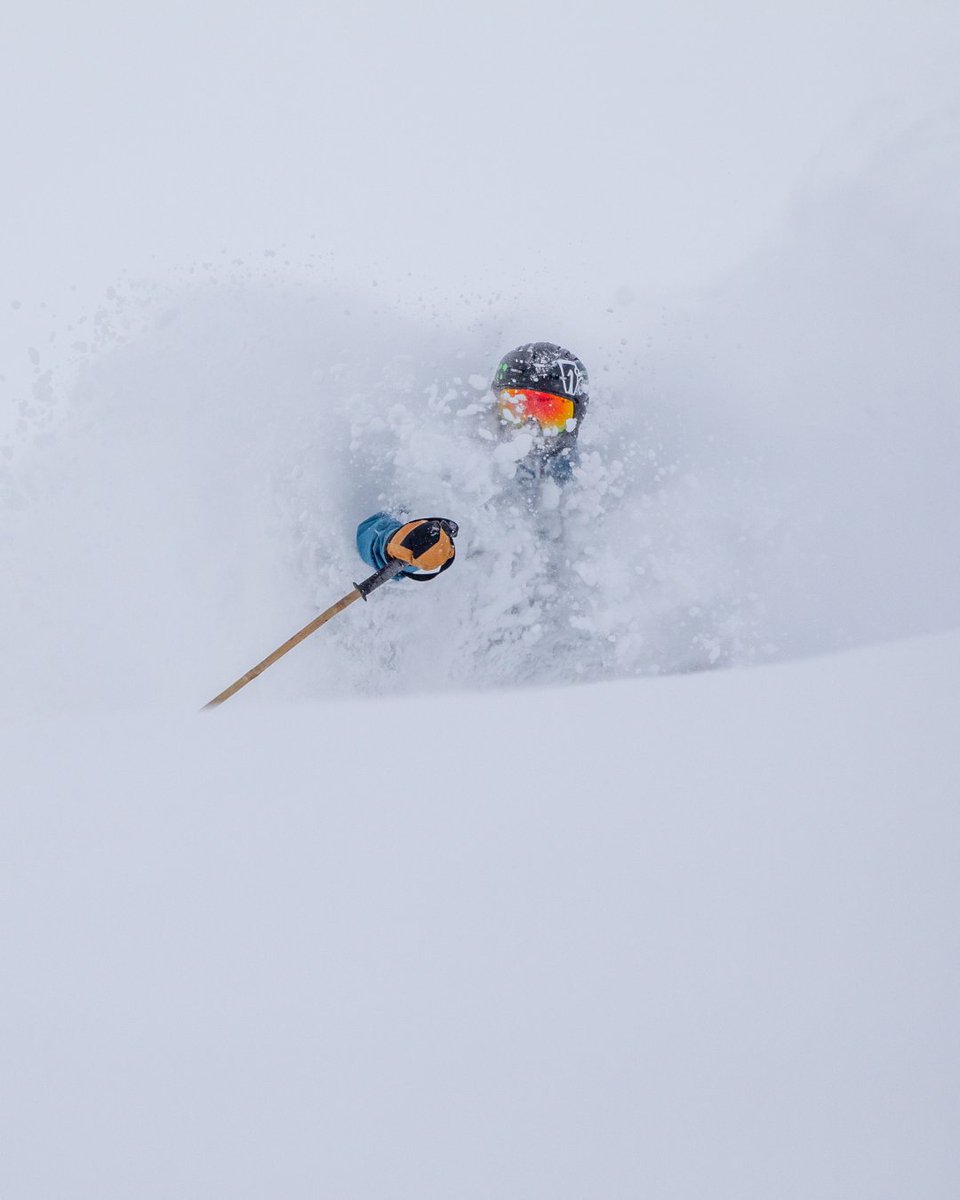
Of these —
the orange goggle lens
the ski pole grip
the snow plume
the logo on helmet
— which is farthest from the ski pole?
the logo on helmet

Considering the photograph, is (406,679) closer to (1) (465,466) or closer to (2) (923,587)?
(1) (465,466)

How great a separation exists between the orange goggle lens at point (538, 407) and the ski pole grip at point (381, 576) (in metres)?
1.12

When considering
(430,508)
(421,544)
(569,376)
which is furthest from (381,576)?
(569,376)

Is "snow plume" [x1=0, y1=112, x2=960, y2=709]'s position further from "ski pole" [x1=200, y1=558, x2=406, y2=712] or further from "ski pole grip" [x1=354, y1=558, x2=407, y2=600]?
"ski pole grip" [x1=354, y1=558, x2=407, y2=600]

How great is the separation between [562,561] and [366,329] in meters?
1.99

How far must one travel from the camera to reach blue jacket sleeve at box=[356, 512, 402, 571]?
3.43m

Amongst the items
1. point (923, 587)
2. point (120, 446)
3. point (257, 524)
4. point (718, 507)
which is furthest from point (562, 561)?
point (120, 446)

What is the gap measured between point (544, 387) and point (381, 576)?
4.46ft

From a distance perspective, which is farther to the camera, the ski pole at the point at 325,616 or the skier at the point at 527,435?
the skier at the point at 527,435

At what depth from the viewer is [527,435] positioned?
383 centimetres

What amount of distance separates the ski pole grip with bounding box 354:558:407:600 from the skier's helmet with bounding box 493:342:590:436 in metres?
1.12

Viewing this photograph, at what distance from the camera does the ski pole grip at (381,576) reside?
3.24m

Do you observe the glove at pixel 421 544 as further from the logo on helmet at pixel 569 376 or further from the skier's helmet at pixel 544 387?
the logo on helmet at pixel 569 376

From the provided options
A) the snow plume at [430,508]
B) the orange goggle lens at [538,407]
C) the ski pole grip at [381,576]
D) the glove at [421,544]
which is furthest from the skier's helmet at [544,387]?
the ski pole grip at [381,576]
